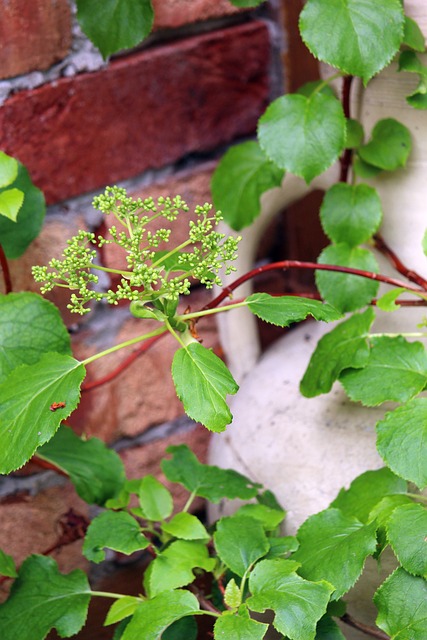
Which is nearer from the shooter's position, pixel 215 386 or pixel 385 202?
pixel 215 386

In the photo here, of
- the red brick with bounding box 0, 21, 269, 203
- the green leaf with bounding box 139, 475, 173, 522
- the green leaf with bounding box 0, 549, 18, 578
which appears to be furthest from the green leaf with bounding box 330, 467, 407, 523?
the red brick with bounding box 0, 21, 269, 203

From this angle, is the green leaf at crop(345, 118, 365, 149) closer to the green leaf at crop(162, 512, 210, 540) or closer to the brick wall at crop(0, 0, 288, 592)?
the brick wall at crop(0, 0, 288, 592)

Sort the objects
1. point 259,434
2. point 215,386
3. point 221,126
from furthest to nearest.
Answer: point 221,126 < point 259,434 < point 215,386

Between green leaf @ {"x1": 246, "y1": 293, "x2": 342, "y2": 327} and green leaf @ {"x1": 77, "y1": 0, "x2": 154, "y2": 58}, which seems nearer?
green leaf @ {"x1": 246, "y1": 293, "x2": 342, "y2": 327}

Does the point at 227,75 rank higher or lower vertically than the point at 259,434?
higher

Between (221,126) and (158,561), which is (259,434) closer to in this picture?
(158,561)

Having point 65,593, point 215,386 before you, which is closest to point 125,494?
point 65,593
